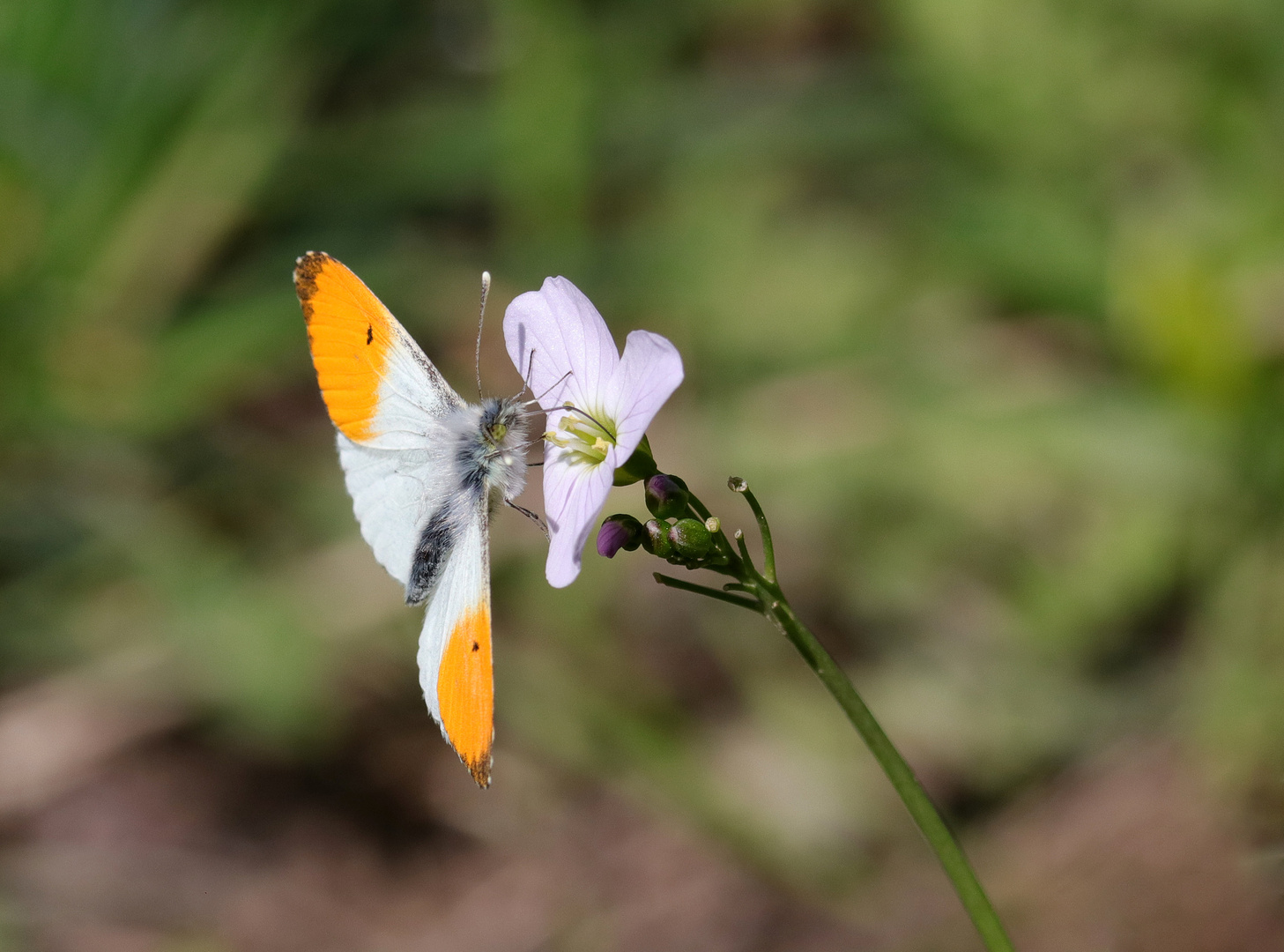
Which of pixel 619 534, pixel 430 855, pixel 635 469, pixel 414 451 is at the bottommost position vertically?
pixel 619 534

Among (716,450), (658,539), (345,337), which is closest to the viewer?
(658,539)

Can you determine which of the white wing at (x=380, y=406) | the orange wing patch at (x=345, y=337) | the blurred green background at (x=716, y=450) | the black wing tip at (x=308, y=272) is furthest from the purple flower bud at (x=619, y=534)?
the blurred green background at (x=716, y=450)

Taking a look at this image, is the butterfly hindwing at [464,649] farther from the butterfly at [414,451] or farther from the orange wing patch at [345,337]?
the orange wing patch at [345,337]

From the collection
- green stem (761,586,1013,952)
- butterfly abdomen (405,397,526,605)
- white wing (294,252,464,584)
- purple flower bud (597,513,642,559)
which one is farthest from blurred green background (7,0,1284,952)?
purple flower bud (597,513,642,559)

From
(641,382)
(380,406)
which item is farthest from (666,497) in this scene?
(380,406)

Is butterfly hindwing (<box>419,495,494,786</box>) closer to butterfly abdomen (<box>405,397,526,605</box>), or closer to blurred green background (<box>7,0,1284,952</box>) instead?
butterfly abdomen (<box>405,397,526,605</box>)

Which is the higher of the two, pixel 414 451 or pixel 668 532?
pixel 414 451

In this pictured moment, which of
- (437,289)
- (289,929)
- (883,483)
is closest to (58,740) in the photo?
(289,929)

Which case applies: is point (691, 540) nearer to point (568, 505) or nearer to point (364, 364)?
point (568, 505)
